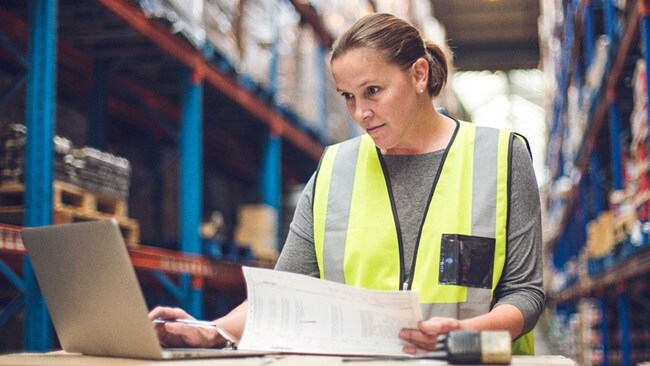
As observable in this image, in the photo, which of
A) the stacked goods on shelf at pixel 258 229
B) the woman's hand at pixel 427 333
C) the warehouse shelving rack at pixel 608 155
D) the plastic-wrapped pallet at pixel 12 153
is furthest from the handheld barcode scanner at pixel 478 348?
the stacked goods on shelf at pixel 258 229

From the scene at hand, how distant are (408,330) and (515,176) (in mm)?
589

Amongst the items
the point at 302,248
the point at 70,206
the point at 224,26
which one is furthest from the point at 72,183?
the point at 302,248

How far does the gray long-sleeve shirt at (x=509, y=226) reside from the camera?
6.78 feet

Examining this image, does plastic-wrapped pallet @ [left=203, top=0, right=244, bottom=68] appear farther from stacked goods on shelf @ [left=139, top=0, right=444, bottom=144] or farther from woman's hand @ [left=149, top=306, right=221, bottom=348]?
woman's hand @ [left=149, top=306, right=221, bottom=348]

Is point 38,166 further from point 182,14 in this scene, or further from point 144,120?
point 144,120

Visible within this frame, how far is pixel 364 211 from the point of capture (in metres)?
2.24

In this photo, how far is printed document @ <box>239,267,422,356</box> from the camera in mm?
1799

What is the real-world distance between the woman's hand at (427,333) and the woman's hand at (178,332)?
20.1 inches

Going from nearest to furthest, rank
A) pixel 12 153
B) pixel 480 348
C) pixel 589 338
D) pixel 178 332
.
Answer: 1. pixel 480 348
2. pixel 178 332
3. pixel 12 153
4. pixel 589 338

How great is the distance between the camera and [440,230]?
2145mm

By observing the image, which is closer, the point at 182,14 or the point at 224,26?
the point at 182,14

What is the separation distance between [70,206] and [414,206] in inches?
137

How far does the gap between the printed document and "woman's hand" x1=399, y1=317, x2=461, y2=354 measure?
2cm

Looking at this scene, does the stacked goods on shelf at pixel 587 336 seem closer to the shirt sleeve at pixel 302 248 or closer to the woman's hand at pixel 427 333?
the shirt sleeve at pixel 302 248
